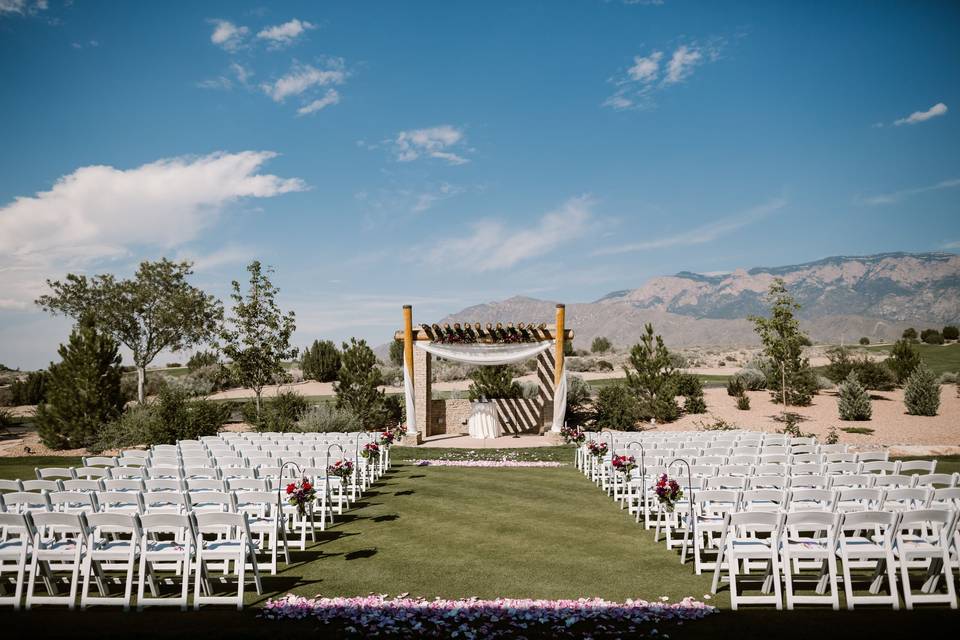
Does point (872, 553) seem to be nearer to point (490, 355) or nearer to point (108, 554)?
point (108, 554)

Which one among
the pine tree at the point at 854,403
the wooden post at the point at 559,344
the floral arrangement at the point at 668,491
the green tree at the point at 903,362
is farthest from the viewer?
the green tree at the point at 903,362

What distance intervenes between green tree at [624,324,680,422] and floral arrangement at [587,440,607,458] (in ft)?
40.0

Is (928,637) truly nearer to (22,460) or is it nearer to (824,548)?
(824,548)

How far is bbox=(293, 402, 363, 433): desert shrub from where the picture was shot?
21.4m

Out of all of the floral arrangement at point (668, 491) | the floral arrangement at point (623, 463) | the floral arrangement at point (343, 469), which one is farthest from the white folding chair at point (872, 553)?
the floral arrangement at point (343, 469)

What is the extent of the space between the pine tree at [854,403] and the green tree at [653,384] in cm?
624

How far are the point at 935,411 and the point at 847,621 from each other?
22.8 meters

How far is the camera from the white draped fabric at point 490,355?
2133 centimetres

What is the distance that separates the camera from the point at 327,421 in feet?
70.9

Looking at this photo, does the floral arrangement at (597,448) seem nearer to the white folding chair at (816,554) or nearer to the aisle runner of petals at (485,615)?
the white folding chair at (816,554)

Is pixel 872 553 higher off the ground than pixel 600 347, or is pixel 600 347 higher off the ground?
pixel 600 347

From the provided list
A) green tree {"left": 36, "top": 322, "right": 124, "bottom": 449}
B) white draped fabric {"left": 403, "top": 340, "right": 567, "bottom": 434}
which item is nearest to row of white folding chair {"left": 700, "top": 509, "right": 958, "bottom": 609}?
white draped fabric {"left": 403, "top": 340, "right": 567, "bottom": 434}

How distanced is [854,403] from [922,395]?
9.58ft

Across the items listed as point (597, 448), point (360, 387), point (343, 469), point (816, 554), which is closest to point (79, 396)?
point (360, 387)
